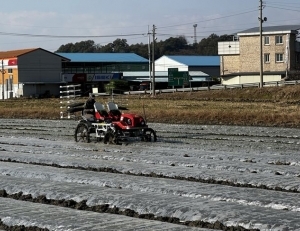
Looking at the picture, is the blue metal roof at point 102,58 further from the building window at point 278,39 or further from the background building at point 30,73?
the building window at point 278,39

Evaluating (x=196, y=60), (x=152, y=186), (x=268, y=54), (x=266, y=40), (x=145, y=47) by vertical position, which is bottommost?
(x=152, y=186)

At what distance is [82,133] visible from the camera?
819 inches

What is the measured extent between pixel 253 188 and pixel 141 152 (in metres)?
6.37

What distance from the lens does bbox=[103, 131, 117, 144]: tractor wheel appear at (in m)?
19.3

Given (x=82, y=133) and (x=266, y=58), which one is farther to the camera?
(x=266, y=58)

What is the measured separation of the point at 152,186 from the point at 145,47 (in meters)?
156

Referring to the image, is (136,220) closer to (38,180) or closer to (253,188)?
(253,188)

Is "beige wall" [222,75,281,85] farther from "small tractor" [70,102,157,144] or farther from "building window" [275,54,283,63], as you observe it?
"small tractor" [70,102,157,144]

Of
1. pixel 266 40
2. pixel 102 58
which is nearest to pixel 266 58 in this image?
pixel 266 40

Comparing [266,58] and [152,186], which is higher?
[266,58]

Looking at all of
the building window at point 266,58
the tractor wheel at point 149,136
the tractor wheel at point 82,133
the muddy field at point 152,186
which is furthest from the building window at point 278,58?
the tractor wheel at point 82,133

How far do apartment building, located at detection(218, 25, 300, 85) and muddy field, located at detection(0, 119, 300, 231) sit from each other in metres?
54.0

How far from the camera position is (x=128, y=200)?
32.6 ft

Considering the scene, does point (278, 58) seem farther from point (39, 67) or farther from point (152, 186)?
point (152, 186)
